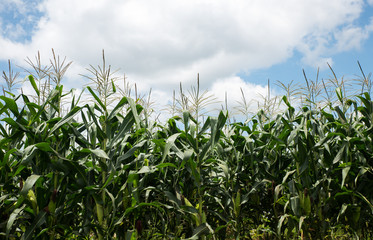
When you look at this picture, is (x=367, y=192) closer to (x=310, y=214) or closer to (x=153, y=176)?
(x=310, y=214)

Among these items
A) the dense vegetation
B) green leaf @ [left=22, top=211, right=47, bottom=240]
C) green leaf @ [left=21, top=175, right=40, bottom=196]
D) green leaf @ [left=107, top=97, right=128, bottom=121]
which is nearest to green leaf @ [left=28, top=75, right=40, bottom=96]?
the dense vegetation

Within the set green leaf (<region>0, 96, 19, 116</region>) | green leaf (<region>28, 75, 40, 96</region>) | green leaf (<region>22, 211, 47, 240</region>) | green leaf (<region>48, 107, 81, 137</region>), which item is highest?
green leaf (<region>28, 75, 40, 96</region>)

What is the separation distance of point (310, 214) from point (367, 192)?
2.05ft

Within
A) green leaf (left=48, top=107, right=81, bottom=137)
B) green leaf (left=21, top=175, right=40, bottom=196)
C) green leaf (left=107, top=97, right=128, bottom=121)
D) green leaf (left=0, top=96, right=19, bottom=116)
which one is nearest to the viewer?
green leaf (left=21, top=175, right=40, bottom=196)

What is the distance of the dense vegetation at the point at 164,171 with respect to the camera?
2.61 meters

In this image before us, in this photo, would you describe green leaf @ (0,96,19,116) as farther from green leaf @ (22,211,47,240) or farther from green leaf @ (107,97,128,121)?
green leaf @ (22,211,47,240)

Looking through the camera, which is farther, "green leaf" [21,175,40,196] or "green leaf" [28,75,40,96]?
"green leaf" [28,75,40,96]

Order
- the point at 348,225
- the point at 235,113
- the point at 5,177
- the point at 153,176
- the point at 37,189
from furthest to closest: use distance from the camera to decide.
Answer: the point at 235,113 → the point at 348,225 → the point at 153,176 → the point at 5,177 → the point at 37,189

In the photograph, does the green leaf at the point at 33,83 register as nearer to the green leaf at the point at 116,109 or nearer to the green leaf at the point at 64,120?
the green leaf at the point at 64,120

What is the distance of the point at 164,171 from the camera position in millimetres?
3111

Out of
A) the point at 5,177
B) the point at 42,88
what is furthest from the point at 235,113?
the point at 5,177

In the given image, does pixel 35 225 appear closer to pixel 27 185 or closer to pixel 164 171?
pixel 27 185

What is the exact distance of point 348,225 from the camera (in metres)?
3.48

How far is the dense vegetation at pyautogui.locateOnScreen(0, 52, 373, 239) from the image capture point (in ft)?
8.56
